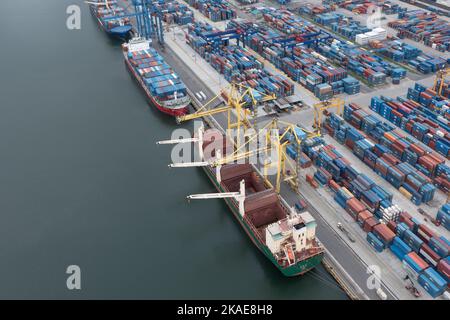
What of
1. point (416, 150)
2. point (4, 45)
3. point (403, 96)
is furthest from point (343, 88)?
point (4, 45)

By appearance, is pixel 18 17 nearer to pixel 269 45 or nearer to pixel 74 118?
pixel 74 118

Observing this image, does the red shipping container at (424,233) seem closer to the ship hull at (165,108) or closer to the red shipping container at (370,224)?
the red shipping container at (370,224)

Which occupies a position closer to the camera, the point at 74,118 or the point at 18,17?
the point at 74,118

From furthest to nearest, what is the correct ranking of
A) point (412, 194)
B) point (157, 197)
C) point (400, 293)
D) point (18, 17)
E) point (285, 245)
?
point (18, 17) → point (157, 197) → point (412, 194) → point (285, 245) → point (400, 293)

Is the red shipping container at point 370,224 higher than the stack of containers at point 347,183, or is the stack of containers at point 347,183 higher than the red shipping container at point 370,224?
the stack of containers at point 347,183

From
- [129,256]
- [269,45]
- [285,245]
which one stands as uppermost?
[269,45]

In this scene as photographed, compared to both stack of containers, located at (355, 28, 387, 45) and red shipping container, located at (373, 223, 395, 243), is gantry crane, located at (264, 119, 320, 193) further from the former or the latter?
stack of containers, located at (355, 28, 387, 45)
